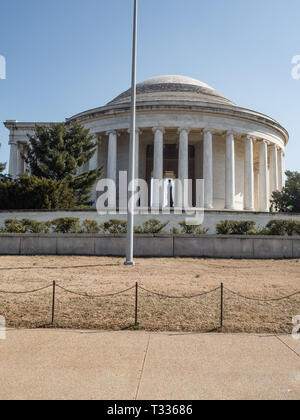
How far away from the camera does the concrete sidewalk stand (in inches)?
203

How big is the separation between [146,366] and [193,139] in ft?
140

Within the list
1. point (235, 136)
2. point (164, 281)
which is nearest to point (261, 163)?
point (235, 136)

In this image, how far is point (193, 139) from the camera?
46.5 metres

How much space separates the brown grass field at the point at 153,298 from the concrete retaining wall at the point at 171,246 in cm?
305

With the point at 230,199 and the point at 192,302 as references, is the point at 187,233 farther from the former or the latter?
the point at 230,199

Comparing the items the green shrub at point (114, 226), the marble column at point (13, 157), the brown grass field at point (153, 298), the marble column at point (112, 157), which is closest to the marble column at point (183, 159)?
the marble column at point (112, 157)

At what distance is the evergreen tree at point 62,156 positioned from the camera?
33.8 meters

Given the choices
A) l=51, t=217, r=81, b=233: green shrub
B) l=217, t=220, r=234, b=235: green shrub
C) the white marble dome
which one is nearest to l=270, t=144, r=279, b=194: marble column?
the white marble dome

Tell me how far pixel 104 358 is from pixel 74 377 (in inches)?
39.2

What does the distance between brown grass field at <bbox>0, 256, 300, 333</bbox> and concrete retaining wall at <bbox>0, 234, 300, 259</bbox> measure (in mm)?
3053

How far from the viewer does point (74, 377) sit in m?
5.64

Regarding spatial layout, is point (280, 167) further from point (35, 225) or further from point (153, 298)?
point (153, 298)

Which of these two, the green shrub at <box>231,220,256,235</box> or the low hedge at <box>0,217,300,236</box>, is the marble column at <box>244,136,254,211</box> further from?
the green shrub at <box>231,220,256,235</box>

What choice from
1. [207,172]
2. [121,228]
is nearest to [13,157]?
[207,172]
